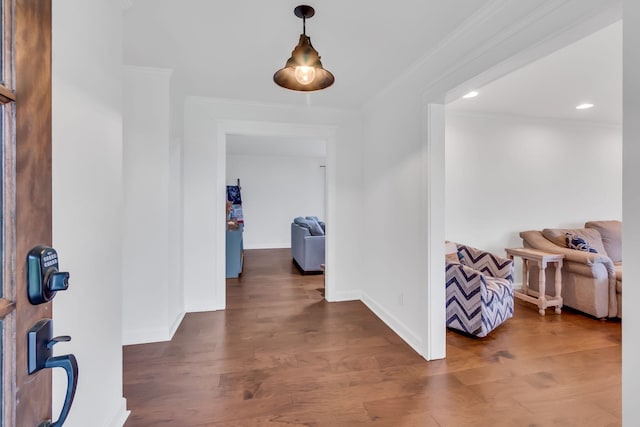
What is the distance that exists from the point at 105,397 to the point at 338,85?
9.52ft

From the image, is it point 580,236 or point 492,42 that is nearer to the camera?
point 492,42

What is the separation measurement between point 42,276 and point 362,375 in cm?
203

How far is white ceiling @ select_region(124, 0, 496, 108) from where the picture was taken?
1.71 metres

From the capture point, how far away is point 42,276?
0.57 metres

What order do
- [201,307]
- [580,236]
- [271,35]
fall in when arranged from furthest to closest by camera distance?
[580,236], [201,307], [271,35]

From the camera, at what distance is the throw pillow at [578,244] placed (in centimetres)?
338

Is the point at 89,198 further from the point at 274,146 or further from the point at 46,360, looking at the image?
the point at 274,146

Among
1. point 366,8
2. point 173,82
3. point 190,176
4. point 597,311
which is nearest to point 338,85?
point 366,8

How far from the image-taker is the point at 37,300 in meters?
0.57

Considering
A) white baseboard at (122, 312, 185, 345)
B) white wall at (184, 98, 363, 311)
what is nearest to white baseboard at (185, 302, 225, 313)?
white wall at (184, 98, 363, 311)

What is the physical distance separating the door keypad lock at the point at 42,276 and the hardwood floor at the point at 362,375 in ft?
4.87

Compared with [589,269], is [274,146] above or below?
above

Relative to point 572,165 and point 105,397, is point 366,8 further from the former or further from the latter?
point 572,165

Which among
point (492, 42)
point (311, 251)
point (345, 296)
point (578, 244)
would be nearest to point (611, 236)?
point (578, 244)
